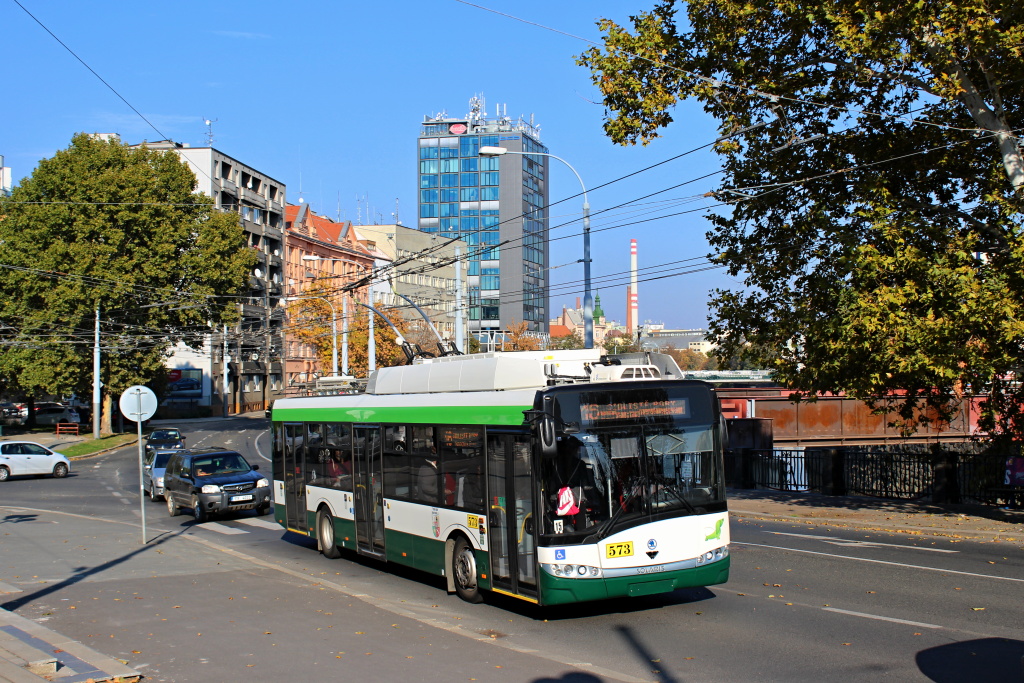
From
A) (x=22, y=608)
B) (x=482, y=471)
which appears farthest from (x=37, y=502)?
(x=482, y=471)

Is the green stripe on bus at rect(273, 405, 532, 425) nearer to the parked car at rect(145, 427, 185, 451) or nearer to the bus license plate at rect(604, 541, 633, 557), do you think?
the bus license plate at rect(604, 541, 633, 557)

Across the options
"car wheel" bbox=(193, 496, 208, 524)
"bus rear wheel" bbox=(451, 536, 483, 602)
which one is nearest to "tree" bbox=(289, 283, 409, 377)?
"car wheel" bbox=(193, 496, 208, 524)

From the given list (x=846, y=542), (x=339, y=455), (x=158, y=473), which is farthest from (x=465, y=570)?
(x=158, y=473)

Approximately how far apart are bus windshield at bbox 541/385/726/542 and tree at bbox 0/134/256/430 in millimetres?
50329

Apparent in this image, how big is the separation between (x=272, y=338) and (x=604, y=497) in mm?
80498

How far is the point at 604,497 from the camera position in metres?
10.2

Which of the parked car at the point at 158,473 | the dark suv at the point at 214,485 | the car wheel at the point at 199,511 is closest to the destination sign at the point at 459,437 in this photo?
A: the dark suv at the point at 214,485

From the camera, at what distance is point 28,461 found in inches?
1518

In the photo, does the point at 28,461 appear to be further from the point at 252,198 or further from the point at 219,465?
the point at 252,198

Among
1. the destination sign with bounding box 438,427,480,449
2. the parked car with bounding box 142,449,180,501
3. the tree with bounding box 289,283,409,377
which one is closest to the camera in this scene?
the destination sign with bounding box 438,427,480,449

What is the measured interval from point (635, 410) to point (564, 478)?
3.45 feet

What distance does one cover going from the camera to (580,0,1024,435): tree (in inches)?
648

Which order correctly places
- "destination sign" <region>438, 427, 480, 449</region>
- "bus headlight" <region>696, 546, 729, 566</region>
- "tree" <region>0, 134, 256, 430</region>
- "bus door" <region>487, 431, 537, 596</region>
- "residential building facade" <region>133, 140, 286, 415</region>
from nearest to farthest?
"bus door" <region>487, 431, 537, 596</region> → "bus headlight" <region>696, 546, 729, 566</region> → "destination sign" <region>438, 427, 480, 449</region> → "tree" <region>0, 134, 256, 430</region> → "residential building facade" <region>133, 140, 286, 415</region>

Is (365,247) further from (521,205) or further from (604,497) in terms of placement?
(604,497)
